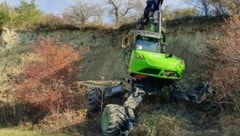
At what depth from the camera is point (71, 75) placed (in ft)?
76.3

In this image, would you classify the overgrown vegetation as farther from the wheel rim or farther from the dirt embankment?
the wheel rim

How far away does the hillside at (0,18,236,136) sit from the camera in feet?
56.0

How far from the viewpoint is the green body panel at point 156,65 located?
712 inches

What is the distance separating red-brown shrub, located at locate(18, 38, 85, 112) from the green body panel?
5.20 m

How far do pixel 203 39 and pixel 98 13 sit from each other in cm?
1919

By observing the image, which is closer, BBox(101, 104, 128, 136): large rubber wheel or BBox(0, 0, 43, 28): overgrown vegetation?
BBox(101, 104, 128, 136): large rubber wheel

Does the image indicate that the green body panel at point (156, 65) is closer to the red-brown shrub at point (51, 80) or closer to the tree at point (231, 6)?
the red-brown shrub at point (51, 80)

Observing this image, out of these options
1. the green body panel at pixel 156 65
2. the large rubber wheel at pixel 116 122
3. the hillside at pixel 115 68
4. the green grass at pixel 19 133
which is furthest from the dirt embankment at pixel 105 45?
the green grass at pixel 19 133

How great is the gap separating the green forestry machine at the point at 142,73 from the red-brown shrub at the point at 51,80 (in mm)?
2703

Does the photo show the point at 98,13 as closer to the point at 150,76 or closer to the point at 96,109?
the point at 96,109

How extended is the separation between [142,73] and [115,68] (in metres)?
11.1

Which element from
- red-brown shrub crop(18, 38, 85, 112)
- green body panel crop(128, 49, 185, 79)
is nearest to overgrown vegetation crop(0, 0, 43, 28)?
red-brown shrub crop(18, 38, 85, 112)

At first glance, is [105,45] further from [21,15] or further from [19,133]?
[19,133]

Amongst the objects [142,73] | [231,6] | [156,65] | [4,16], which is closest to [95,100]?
[142,73]
